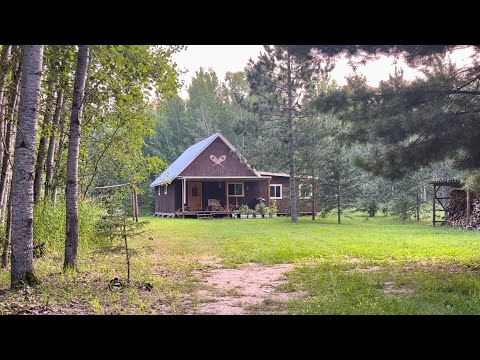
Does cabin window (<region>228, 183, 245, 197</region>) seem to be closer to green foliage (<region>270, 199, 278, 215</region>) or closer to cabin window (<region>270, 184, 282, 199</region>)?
green foliage (<region>270, 199, 278, 215</region>)

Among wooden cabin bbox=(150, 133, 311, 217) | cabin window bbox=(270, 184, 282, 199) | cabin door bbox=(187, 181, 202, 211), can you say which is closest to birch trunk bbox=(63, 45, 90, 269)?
wooden cabin bbox=(150, 133, 311, 217)

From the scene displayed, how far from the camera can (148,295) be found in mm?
4531

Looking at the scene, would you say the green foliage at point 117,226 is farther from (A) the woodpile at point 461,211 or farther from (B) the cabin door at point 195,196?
(B) the cabin door at point 195,196

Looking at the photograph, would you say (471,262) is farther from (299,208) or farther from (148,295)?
(299,208)

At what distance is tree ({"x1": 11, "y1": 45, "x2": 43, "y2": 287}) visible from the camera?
4.23 metres

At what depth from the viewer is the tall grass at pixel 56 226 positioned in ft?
21.9

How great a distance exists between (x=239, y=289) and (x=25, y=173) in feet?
8.23

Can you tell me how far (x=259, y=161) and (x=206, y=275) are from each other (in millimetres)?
11512

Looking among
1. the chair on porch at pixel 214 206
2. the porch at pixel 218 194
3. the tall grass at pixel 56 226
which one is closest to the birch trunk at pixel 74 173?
the tall grass at pixel 56 226

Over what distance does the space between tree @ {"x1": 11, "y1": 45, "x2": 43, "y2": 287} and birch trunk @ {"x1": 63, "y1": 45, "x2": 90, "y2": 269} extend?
1213 millimetres

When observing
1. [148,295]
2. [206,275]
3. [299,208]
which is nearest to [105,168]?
[206,275]

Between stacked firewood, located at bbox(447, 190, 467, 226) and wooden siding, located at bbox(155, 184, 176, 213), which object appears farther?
wooden siding, located at bbox(155, 184, 176, 213)

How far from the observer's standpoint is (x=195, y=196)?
66.9 ft

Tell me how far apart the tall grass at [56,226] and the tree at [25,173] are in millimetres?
2279
